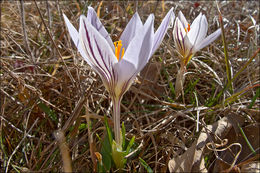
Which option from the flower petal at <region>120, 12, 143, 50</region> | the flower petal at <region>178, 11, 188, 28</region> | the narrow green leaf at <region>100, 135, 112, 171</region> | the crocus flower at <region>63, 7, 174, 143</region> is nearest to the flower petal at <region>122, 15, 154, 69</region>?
the crocus flower at <region>63, 7, 174, 143</region>

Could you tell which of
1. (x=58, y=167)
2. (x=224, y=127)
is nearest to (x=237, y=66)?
(x=224, y=127)

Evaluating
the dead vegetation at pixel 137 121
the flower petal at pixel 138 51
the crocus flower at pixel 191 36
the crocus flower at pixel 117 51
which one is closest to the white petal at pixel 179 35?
the crocus flower at pixel 191 36

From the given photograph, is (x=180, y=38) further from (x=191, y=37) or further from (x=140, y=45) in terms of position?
(x=140, y=45)

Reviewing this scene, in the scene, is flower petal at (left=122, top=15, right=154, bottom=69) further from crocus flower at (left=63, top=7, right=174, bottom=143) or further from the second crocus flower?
the second crocus flower

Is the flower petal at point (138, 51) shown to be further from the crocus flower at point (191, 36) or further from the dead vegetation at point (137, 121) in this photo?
the crocus flower at point (191, 36)

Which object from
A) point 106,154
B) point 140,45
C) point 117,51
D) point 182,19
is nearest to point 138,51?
point 140,45

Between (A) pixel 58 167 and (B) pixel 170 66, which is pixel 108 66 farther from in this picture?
(B) pixel 170 66

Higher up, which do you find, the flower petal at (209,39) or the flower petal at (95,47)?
the flower petal at (95,47)
